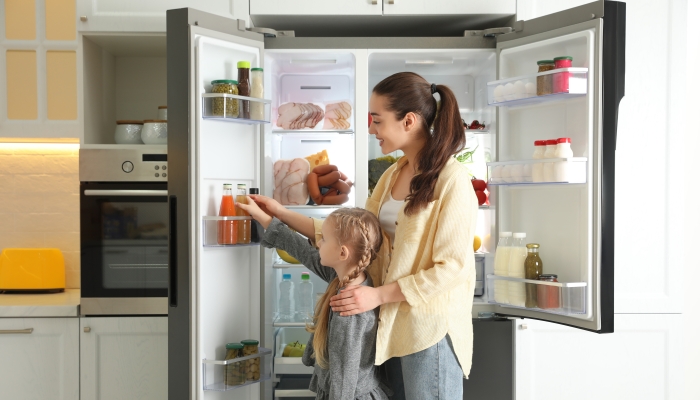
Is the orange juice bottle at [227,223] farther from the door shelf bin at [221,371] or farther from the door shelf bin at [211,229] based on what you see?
the door shelf bin at [221,371]

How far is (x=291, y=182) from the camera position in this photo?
101 inches

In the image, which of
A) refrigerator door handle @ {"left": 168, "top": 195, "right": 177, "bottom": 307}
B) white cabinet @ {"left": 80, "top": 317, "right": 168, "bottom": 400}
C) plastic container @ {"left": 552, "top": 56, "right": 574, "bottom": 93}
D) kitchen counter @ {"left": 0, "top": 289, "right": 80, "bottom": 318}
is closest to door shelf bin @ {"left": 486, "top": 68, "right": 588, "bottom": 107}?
plastic container @ {"left": 552, "top": 56, "right": 574, "bottom": 93}

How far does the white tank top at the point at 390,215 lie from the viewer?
6.15ft

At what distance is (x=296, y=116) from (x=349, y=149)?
0.36 metres

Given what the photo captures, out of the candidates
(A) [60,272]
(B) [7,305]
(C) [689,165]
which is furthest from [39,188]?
(C) [689,165]

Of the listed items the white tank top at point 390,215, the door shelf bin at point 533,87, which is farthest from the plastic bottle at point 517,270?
the white tank top at point 390,215

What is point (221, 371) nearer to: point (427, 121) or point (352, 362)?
point (352, 362)

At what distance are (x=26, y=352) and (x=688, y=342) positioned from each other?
3.12 m

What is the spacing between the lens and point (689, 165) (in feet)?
10.00

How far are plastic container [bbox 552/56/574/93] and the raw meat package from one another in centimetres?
106

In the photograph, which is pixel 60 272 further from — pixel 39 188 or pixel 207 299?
pixel 207 299

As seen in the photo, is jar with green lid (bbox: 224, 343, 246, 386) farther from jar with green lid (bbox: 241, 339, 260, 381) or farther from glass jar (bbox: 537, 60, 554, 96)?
glass jar (bbox: 537, 60, 554, 96)

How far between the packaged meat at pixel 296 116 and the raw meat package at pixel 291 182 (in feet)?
0.50

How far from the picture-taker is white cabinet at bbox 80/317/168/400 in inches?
102
